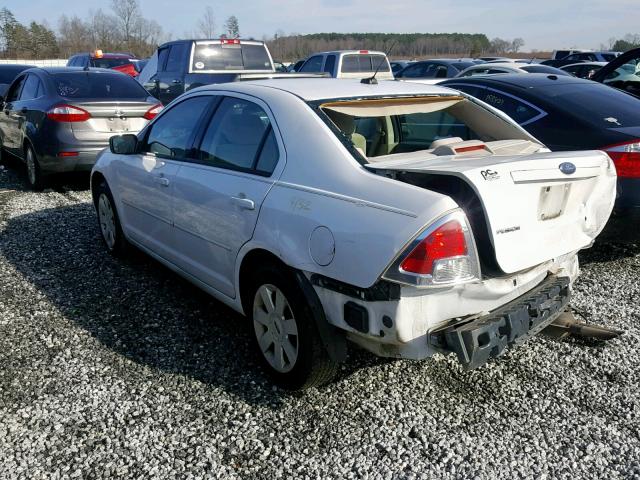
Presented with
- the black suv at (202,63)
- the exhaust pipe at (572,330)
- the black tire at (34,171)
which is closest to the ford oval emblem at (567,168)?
the exhaust pipe at (572,330)

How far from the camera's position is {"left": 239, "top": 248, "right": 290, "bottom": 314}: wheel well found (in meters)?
3.13

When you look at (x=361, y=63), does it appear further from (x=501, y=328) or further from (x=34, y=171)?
(x=501, y=328)

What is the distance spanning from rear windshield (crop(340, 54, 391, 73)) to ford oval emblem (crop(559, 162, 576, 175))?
11.9 meters

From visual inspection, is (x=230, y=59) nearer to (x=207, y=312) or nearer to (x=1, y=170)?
(x=1, y=170)

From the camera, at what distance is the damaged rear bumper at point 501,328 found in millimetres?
2607

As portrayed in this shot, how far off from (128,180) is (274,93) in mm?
1887

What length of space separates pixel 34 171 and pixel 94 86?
1.44 m

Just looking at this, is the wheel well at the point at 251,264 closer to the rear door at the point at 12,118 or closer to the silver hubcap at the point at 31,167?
the silver hubcap at the point at 31,167

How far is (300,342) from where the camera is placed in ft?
9.92

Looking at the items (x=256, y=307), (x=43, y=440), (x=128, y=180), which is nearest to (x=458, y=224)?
(x=256, y=307)

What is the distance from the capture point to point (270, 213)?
3.12 m

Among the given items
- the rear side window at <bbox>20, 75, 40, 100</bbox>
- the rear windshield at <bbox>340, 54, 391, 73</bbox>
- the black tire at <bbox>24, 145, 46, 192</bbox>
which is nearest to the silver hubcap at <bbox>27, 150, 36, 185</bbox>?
the black tire at <bbox>24, 145, 46, 192</bbox>

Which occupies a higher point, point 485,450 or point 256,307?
point 256,307

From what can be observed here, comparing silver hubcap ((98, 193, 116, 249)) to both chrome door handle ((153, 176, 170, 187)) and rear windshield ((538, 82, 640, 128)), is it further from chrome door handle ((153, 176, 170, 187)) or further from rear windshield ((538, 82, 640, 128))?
rear windshield ((538, 82, 640, 128))
